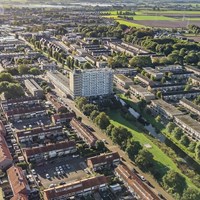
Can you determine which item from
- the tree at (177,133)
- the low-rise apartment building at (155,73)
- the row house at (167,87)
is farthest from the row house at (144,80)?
the tree at (177,133)

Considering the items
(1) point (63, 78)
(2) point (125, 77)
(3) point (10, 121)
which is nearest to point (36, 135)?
(3) point (10, 121)

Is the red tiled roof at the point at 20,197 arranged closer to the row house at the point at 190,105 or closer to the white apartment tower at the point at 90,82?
the white apartment tower at the point at 90,82

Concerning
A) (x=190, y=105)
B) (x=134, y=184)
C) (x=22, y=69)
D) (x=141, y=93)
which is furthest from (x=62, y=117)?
(x=22, y=69)

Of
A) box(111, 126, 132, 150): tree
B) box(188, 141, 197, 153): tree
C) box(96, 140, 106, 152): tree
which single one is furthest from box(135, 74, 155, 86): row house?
box(96, 140, 106, 152): tree

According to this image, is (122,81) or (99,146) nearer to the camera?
(99,146)

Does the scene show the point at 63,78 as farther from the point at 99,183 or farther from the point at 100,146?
the point at 99,183

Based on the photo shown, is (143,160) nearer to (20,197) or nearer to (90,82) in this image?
(20,197)

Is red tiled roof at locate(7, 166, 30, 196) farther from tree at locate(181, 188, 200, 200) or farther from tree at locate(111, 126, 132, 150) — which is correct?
tree at locate(181, 188, 200, 200)
